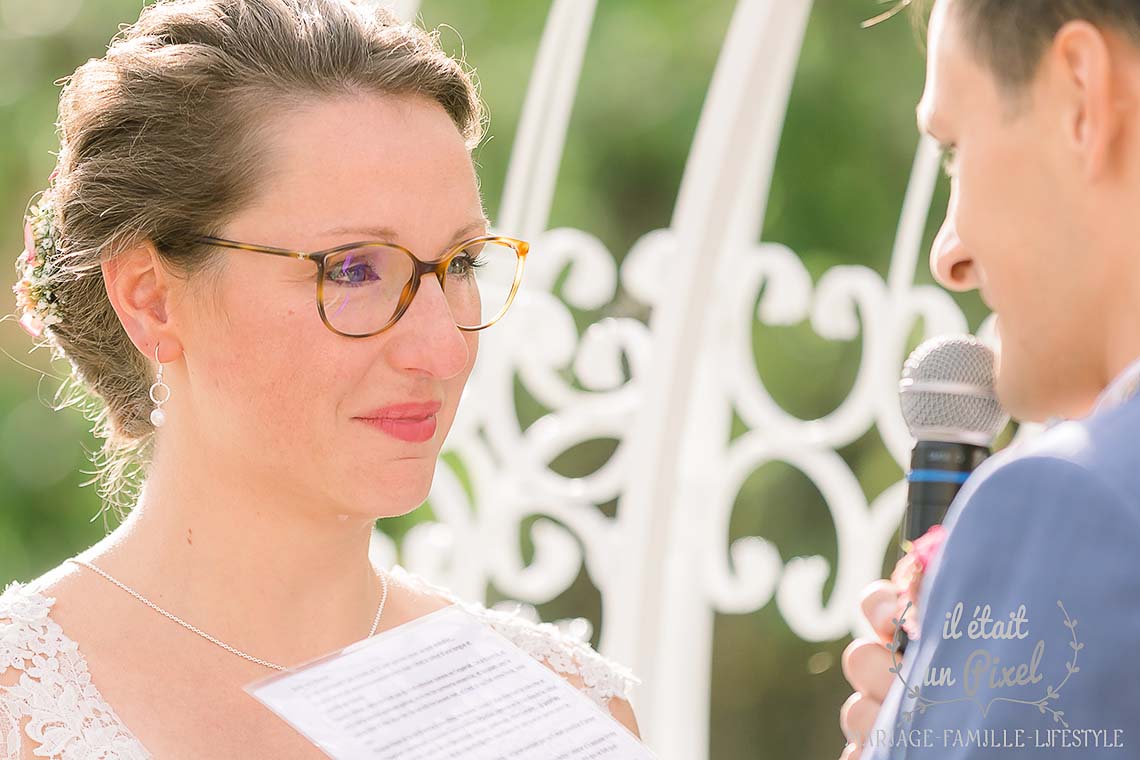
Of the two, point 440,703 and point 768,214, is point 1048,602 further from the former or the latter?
point 768,214

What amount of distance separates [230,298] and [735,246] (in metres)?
2.13

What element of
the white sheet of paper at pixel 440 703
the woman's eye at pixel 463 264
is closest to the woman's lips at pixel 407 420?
the woman's eye at pixel 463 264

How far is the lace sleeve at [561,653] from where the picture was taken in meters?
2.87

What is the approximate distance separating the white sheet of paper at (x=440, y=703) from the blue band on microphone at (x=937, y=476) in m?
0.56

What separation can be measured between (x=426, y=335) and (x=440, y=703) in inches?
27.8

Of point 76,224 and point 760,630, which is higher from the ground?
point 76,224

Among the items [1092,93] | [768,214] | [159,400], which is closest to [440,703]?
[159,400]

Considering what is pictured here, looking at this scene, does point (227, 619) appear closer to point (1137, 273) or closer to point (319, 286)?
point (319, 286)

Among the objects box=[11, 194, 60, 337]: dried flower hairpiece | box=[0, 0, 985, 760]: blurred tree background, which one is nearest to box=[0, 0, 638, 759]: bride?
box=[11, 194, 60, 337]: dried flower hairpiece

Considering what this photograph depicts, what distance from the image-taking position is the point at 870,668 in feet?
6.28

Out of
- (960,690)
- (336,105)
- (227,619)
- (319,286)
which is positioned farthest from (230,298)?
(960,690)

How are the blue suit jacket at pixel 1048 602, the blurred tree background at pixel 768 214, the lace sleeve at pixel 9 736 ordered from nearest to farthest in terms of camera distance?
1. the blue suit jacket at pixel 1048 602
2. the lace sleeve at pixel 9 736
3. the blurred tree background at pixel 768 214

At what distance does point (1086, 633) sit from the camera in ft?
4.17

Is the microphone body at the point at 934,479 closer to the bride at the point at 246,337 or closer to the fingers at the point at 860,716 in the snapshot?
the fingers at the point at 860,716
